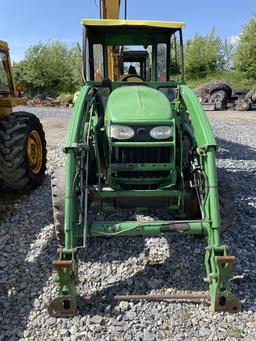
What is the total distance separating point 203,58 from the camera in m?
37.6

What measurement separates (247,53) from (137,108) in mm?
29941

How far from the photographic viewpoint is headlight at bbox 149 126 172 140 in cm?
346

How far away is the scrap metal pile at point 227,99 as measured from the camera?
20.3 metres

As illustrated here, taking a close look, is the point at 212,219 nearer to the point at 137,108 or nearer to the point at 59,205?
the point at 137,108

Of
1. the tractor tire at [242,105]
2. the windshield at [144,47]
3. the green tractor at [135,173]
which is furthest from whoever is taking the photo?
the tractor tire at [242,105]

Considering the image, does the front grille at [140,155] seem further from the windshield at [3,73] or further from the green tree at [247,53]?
the green tree at [247,53]

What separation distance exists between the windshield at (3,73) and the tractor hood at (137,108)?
2.69 metres

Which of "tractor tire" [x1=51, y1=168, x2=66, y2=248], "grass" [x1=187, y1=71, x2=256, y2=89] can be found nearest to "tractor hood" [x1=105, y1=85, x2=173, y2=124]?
"tractor tire" [x1=51, y1=168, x2=66, y2=248]

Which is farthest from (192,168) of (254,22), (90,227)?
(254,22)

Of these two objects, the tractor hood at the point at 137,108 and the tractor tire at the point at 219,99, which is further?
the tractor tire at the point at 219,99

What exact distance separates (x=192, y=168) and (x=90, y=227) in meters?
1.19

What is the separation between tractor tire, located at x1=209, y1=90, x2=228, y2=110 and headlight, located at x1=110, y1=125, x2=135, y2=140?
1770 centimetres

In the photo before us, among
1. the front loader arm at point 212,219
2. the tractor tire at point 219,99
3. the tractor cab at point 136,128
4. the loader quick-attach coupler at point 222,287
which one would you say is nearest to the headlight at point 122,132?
the tractor cab at point 136,128

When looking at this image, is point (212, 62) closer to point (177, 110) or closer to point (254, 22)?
point (254, 22)
